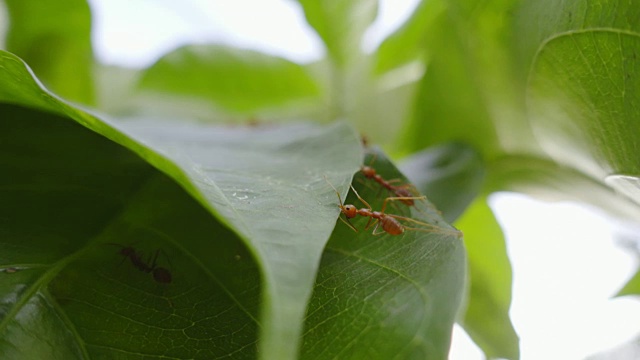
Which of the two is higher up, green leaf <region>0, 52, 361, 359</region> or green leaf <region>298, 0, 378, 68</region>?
green leaf <region>298, 0, 378, 68</region>

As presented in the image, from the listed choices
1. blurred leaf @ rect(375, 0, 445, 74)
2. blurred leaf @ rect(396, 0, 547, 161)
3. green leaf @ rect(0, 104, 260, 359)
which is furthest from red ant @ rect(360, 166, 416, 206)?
blurred leaf @ rect(375, 0, 445, 74)

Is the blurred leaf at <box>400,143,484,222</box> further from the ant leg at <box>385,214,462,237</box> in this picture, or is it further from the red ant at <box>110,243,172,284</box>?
the red ant at <box>110,243,172,284</box>

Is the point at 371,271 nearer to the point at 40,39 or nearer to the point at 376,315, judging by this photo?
the point at 376,315

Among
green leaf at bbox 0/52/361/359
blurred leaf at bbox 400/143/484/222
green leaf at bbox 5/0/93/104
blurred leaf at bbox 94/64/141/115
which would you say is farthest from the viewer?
blurred leaf at bbox 94/64/141/115

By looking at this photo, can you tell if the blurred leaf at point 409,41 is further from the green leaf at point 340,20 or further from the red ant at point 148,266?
the red ant at point 148,266

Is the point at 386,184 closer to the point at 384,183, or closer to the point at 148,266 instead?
→ the point at 384,183

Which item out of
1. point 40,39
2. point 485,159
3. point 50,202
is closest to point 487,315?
point 485,159
